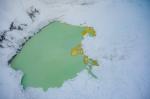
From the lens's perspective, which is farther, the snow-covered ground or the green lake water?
the green lake water

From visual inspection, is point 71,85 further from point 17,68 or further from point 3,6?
point 3,6

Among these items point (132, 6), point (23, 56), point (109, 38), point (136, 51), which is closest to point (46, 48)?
point (23, 56)

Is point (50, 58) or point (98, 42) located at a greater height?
point (98, 42)

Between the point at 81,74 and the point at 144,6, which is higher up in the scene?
the point at 144,6

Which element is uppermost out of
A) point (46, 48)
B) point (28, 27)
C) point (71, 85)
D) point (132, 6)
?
point (132, 6)
